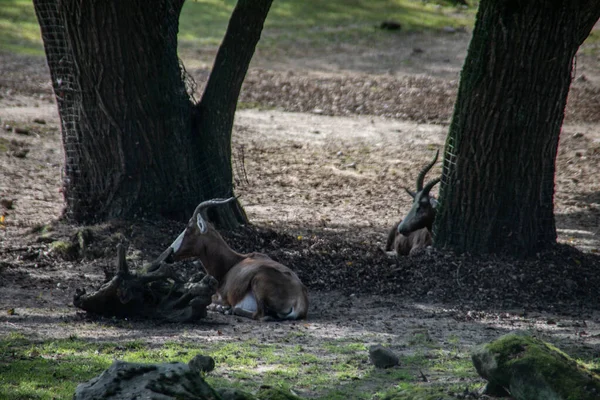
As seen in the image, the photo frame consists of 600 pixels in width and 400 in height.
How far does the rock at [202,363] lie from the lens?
575cm

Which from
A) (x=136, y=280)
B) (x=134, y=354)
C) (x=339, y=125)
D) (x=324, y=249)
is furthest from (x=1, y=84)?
(x=134, y=354)

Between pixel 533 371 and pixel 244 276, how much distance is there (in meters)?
4.18

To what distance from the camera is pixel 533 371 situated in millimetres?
4840

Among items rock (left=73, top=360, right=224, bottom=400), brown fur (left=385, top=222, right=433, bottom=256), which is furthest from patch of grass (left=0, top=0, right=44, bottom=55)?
rock (left=73, top=360, right=224, bottom=400)

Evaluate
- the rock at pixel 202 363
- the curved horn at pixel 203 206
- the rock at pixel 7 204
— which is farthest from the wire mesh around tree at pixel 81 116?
the rock at pixel 202 363

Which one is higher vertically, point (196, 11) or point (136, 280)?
point (196, 11)

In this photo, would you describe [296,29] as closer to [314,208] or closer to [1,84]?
[1,84]

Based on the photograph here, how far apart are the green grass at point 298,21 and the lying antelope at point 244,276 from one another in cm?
1615

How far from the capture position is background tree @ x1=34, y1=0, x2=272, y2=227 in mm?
9602

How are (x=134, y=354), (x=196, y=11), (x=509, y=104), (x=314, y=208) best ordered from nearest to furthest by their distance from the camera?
(x=134, y=354)
(x=509, y=104)
(x=314, y=208)
(x=196, y=11)

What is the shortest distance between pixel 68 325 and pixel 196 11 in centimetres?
2409

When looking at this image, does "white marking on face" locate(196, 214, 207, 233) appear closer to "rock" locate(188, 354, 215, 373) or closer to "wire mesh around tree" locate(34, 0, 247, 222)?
"wire mesh around tree" locate(34, 0, 247, 222)

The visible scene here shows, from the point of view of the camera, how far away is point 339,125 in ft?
58.1

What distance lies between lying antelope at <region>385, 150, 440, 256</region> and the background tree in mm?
2231
